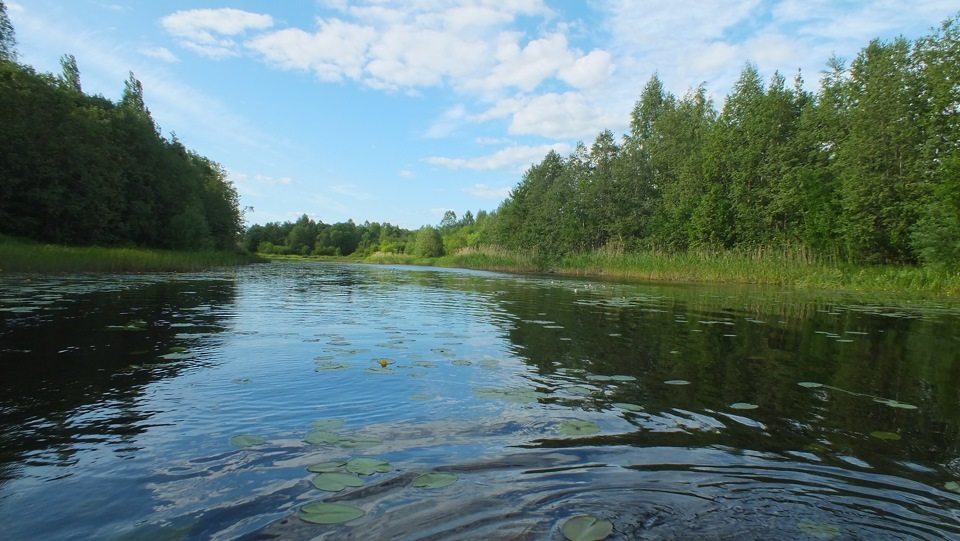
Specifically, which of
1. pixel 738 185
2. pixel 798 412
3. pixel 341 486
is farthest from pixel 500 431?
pixel 738 185

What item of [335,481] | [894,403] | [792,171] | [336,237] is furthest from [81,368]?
[336,237]

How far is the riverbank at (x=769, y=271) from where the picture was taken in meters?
18.8

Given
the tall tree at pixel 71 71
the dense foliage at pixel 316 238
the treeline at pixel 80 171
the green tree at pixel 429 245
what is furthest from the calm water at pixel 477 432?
the dense foliage at pixel 316 238

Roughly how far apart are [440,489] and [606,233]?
141 feet

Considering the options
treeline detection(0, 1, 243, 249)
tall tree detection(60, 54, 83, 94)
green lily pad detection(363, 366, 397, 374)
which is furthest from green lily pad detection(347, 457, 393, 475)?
tall tree detection(60, 54, 83, 94)

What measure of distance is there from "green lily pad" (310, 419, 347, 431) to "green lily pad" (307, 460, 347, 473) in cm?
59

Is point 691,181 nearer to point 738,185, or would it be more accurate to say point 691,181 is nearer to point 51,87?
point 738,185

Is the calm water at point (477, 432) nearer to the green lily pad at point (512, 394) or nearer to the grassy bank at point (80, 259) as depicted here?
the green lily pad at point (512, 394)

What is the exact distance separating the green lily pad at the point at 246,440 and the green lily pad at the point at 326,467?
0.53m

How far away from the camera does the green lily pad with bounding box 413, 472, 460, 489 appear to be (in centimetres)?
250

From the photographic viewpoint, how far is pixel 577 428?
3.41 m

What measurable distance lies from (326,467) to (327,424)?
0.73 m

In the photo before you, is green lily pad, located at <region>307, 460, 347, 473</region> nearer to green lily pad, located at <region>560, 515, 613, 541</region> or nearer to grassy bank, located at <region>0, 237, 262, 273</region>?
green lily pad, located at <region>560, 515, 613, 541</region>

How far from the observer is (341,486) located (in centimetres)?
244
